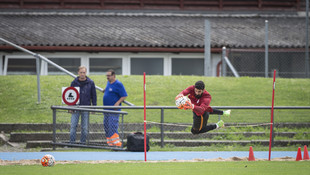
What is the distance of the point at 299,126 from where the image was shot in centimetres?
1598

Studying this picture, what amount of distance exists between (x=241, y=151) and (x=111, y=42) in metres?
10.9

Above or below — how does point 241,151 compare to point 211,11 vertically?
below

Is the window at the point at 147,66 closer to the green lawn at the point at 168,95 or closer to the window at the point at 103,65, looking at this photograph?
the window at the point at 103,65

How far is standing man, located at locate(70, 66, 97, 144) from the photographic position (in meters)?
14.0

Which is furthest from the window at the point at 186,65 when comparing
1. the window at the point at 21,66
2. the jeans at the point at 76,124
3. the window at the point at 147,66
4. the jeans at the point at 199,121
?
the jeans at the point at 199,121

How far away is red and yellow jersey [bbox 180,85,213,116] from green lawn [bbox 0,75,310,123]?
11.8ft

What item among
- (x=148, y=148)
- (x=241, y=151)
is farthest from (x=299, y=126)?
(x=148, y=148)

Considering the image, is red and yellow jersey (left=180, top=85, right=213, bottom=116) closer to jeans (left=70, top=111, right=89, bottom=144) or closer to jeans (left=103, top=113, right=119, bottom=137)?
jeans (left=103, top=113, right=119, bottom=137)

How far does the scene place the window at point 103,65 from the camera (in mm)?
23828

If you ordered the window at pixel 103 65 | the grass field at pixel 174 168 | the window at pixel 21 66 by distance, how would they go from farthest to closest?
the window at pixel 103 65, the window at pixel 21 66, the grass field at pixel 174 168

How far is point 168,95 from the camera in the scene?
18.9 meters

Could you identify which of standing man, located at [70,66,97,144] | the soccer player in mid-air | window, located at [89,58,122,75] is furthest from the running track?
window, located at [89,58,122,75]

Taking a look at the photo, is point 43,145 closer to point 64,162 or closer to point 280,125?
point 64,162

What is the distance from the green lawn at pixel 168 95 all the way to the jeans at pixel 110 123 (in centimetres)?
217
